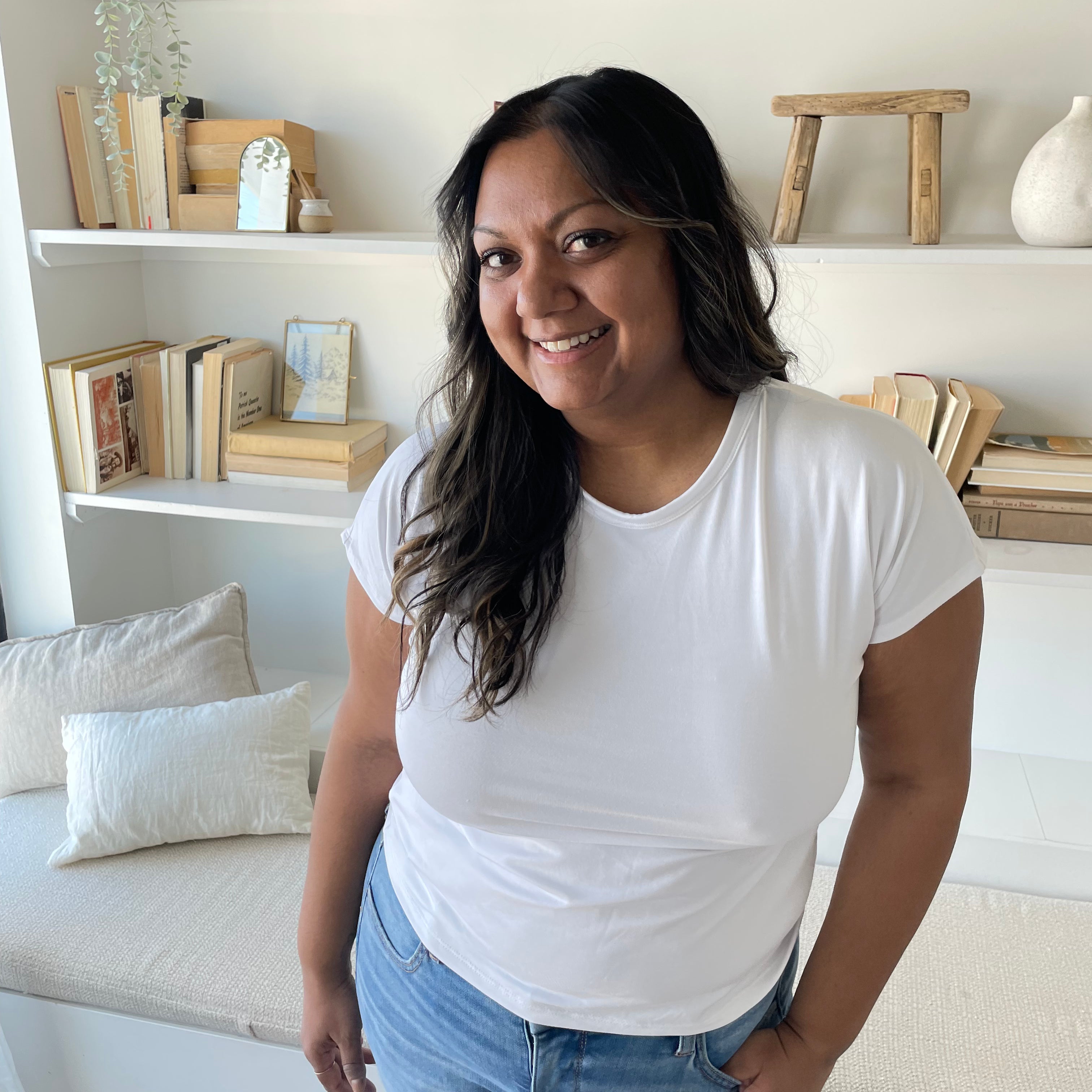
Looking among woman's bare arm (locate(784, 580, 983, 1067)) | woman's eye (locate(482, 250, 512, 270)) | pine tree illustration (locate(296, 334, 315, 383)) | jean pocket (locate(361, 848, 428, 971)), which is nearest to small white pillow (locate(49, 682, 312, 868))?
pine tree illustration (locate(296, 334, 315, 383))

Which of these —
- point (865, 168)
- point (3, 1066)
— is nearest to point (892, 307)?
point (865, 168)

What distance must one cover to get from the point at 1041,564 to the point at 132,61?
5.48ft

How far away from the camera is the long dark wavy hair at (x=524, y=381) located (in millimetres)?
760

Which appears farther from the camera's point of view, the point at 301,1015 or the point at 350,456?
the point at 350,456

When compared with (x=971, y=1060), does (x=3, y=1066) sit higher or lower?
lower

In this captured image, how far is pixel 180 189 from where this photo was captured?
1.86 metres

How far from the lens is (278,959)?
1.50 metres

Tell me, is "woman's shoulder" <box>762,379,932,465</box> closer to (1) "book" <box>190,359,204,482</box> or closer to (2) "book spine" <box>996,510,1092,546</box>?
(2) "book spine" <box>996,510,1092,546</box>

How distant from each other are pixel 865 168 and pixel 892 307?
241 mm

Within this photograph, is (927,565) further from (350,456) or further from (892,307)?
(350,456)

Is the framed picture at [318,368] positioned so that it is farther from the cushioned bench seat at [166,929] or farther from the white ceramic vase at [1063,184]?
the white ceramic vase at [1063,184]

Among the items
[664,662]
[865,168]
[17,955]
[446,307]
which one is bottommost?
[17,955]

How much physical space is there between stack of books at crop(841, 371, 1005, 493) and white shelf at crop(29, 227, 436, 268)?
2.60 ft

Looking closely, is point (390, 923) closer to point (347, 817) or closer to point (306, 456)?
point (347, 817)
